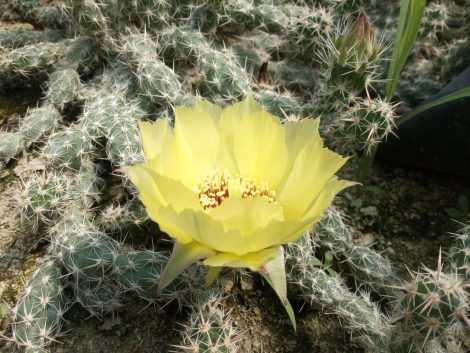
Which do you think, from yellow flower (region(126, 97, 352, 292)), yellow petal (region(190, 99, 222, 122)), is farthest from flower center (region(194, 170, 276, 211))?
yellow petal (region(190, 99, 222, 122))

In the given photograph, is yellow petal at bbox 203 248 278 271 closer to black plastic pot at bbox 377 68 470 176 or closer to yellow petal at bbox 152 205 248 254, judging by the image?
yellow petal at bbox 152 205 248 254

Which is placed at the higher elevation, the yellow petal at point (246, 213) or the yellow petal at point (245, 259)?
the yellow petal at point (246, 213)

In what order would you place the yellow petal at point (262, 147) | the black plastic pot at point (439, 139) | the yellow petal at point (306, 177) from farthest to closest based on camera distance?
the black plastic pot at point (439, 139), the yellow petal at point (262, 147), the yellow petal at point (306, 177)

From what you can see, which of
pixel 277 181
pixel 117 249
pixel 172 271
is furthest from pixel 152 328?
pixel 277 181

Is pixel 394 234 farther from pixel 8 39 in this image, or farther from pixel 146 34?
pixel 8 39

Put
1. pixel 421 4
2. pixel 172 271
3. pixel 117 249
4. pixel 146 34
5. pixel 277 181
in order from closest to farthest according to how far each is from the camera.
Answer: pixel 172 271 < pixel 277 181 < pixel 117 249 < pixel 421 4 < pixel 146 34

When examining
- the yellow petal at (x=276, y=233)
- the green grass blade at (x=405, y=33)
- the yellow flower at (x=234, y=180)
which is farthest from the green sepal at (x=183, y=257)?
the green grass blade at (x=405, y=33)

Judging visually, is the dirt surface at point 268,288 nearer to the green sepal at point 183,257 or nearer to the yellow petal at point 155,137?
the green sepal at point 183,257

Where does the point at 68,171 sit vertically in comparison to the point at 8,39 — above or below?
below
